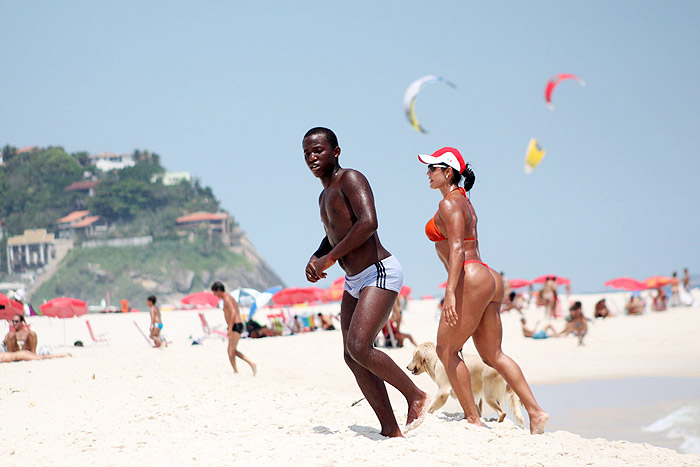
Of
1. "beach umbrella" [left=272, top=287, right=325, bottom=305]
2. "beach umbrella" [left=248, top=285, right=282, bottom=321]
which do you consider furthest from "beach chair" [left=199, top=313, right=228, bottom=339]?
"beach umbrella" [left=272, top=287, right=325, bottom=305]

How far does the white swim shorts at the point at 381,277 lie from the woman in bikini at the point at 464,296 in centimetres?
63

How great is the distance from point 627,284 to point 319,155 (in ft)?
86.7

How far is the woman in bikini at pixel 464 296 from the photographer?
4875mm

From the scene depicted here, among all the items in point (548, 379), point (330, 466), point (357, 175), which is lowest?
point (548, 379)

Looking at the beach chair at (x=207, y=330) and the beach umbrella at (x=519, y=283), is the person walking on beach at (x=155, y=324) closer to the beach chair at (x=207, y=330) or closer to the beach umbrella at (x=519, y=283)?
the beach chair at (x=207, y=330)

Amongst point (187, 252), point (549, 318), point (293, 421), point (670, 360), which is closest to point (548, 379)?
point (670, 360)

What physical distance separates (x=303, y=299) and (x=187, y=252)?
253 ft

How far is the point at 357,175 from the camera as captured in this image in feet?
13.8

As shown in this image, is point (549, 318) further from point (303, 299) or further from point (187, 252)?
point (187, 252)

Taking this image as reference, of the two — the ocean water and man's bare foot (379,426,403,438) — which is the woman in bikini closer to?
man's bare foot (379,426,403,438)

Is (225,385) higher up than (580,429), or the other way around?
(225,385)

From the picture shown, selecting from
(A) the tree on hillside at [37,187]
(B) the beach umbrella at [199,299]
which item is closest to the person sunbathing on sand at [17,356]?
(B) the beach umbrella at [199,299]

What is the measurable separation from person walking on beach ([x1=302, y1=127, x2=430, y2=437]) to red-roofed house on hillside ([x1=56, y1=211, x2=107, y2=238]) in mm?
99600

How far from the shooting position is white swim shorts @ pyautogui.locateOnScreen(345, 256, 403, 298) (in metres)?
4.17
